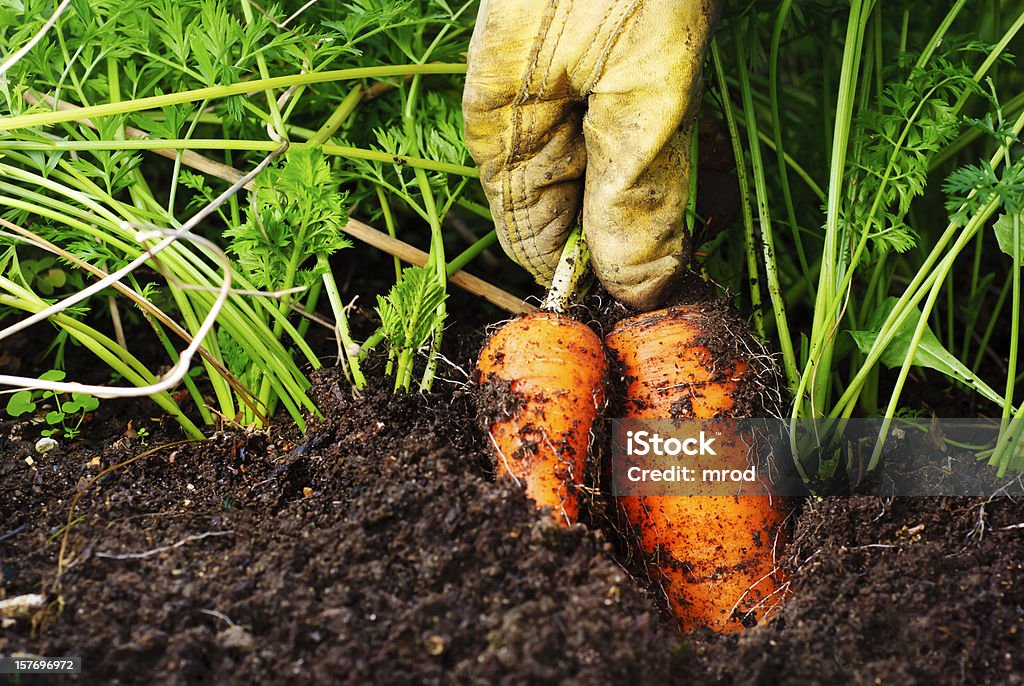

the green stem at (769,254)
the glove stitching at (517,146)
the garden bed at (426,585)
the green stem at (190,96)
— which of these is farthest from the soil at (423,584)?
the green stem at (190,96)

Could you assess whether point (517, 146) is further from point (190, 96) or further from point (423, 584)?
point (423, 584)

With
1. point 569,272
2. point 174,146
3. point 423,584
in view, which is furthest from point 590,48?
point 423,584

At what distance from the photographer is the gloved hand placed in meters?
1.15

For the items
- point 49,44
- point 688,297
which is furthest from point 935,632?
point 49,44

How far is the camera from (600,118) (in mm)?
1205

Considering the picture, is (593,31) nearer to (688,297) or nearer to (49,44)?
(688,297)

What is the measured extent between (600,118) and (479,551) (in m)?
0.64

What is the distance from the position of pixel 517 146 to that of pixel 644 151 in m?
0.20

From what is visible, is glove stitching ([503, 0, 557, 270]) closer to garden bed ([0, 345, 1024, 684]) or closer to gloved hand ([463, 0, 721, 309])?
gloved hand ([463, 0, 721, 309])

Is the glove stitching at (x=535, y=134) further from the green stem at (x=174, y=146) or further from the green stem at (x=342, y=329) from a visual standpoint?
the green stem at (x=342, y=329)

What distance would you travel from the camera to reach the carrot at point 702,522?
48.3 inches

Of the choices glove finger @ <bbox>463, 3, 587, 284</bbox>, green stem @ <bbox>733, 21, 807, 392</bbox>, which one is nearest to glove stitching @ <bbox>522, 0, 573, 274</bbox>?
glove finger @ <bbox>463, 3, 587, 284</bbox>

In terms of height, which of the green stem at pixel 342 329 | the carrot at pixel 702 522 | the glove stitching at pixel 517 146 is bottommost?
the carrot at pixel 702 522

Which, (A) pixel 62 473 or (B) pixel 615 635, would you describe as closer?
(B) pixel 615 635
